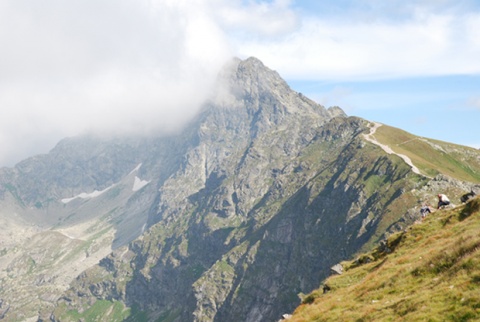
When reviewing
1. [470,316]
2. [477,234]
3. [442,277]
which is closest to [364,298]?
[442,277]

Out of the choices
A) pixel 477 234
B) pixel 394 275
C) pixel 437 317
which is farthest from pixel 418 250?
pixel 437 317

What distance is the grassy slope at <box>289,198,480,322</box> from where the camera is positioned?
2553cm

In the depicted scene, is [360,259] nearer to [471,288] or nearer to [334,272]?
[334,272]

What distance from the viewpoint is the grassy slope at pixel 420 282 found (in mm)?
25531

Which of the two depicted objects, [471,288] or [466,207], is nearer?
[471,288]

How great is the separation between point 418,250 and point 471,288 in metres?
17.8

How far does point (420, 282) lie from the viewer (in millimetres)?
32812

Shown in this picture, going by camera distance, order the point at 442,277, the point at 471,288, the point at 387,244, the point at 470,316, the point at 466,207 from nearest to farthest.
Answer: the point at 470,316 → the point at 471,288 → the point at 442,277 → the point at 466,207 → the point at 387,244

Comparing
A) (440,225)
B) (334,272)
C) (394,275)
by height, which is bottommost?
(334,272)

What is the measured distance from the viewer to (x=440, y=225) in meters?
49.5

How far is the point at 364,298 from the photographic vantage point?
116ft

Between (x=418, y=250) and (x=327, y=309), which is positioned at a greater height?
(x=418, y=250)

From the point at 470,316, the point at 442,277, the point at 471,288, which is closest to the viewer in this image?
the point at 470,316

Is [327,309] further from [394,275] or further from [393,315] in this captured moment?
[393,315]
